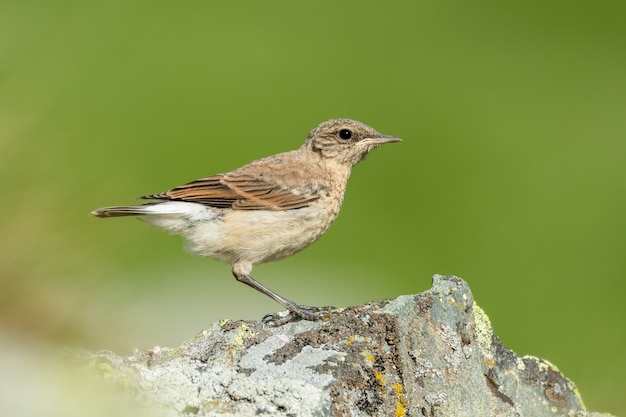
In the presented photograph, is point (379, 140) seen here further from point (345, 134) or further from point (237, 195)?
point (237, 195)

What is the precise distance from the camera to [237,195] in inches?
329

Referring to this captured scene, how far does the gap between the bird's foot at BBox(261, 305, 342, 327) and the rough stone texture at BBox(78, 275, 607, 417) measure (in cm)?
24

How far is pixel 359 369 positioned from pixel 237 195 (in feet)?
10.8

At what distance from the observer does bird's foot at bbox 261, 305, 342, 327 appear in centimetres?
641

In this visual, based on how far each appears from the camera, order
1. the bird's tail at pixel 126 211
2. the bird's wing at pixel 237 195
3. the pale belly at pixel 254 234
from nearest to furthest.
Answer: the bird's tail at pixel 126 211 → the pale belly at pixel 254 234 → the bird's wing at pixel 237 195

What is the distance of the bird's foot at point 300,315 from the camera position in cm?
641

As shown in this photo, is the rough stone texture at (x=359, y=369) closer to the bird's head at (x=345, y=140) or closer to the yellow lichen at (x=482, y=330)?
the yellow lichen at (x=482, y=330)

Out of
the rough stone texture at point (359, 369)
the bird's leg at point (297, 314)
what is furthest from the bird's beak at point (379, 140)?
the rough stone texture at point (359, 369)

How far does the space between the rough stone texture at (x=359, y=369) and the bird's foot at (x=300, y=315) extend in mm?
242

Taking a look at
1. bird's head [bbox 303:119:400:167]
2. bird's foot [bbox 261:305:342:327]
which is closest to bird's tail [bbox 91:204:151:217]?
bird's foot [bbox 261:305:342:327]

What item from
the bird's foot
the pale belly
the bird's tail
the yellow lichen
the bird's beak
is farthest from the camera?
the bird's beak

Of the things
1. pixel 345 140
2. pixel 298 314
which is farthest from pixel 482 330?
pixel 345 140

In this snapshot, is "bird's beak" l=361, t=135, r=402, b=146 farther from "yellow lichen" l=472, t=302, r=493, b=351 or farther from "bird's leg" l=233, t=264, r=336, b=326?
"yellow lichen" l=472, t=302, r=493, b=351

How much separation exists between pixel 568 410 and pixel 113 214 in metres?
3.70
